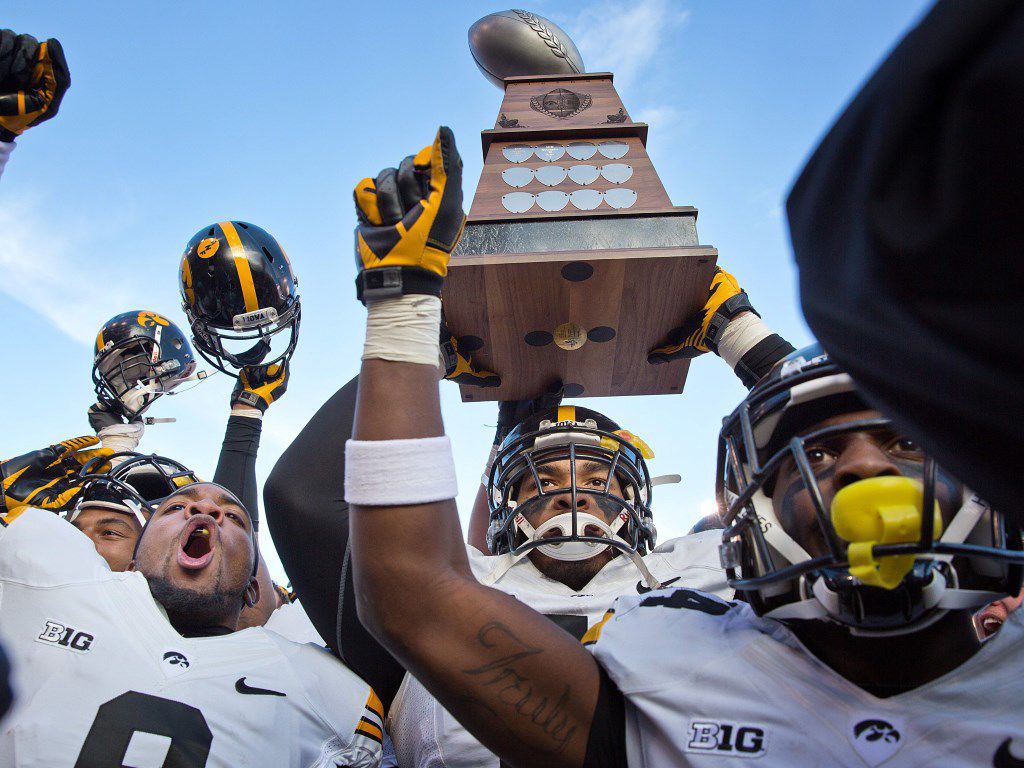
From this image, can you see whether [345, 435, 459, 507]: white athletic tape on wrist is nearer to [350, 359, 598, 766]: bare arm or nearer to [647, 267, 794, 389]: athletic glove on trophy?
[350, 359, 598, 766]: bare arm

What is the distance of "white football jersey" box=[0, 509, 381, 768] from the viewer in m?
2.03

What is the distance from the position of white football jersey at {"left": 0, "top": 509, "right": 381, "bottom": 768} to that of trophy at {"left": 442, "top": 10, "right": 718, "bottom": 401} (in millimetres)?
1188

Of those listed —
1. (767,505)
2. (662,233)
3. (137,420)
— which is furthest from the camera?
(137,420)

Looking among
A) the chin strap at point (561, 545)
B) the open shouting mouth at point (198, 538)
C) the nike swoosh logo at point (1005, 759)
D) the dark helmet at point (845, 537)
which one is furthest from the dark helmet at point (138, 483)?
the nike swoosh logo at point (1005, 759)

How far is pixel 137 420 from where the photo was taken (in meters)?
4.47

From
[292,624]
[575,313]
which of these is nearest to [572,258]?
[575,313]

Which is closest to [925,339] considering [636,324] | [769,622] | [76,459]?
[769,622]

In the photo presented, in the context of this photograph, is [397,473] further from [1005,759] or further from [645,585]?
[645,585]

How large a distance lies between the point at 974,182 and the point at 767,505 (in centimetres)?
82

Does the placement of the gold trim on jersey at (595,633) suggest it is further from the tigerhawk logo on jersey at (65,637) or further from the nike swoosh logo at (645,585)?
the tigerhawk logo on jersey at (65,637)

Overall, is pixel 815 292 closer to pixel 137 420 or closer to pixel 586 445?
pixel 586 445

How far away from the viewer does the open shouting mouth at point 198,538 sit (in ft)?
9.43

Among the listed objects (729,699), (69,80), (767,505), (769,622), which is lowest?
(729,699)

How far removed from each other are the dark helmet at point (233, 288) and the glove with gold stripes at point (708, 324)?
182cm
